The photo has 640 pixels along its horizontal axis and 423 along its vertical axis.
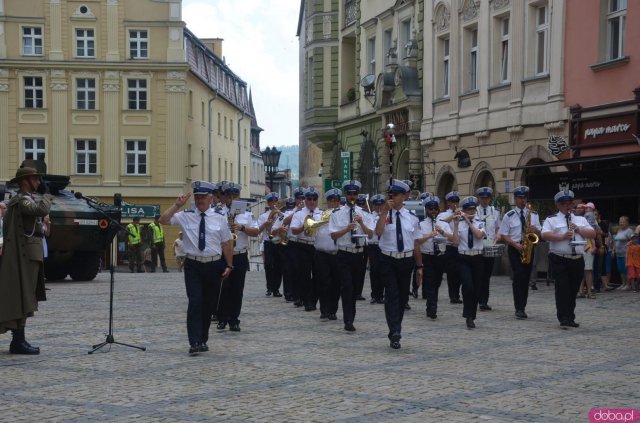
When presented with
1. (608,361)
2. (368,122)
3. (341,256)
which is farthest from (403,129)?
(608,361)

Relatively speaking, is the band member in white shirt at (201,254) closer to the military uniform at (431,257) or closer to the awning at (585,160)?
the military uniform at (431,257)

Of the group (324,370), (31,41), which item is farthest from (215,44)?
(324,370)

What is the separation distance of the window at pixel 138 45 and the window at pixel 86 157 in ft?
16.5

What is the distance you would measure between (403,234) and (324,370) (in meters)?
2.63

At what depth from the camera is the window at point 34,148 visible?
176 ft

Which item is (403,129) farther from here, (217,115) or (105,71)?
(217,115)

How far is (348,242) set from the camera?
14258 mm

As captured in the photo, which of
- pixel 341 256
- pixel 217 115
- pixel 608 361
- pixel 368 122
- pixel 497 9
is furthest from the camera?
pixel 217 115

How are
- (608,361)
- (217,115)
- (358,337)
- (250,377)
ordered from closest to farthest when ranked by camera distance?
(250,377), (608,361), (358,337), (217,115)

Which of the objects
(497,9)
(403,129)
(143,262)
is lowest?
(143,262)

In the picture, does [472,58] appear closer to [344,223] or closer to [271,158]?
[271,158]

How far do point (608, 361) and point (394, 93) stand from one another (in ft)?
85.4

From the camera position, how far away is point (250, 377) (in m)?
9.84

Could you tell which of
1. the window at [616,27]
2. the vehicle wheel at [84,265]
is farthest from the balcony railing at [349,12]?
the vehicle wheel at [84,265]
